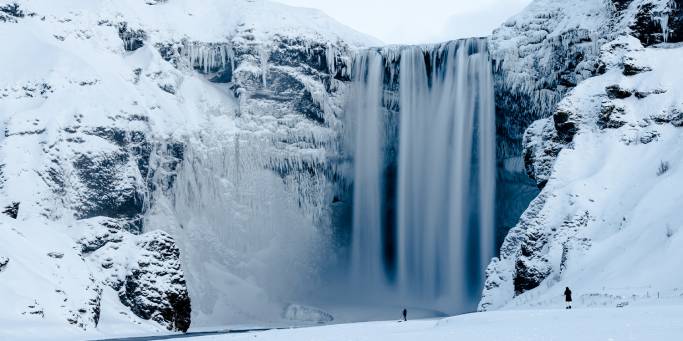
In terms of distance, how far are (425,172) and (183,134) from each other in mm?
19999

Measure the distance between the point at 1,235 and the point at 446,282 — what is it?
3713 cm

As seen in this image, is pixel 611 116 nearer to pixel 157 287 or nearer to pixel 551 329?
pixel 157 287

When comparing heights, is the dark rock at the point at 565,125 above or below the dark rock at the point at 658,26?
below

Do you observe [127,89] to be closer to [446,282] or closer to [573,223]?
[446,282]

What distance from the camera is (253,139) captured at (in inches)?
3000

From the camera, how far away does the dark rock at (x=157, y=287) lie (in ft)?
184

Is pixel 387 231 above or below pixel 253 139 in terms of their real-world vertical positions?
below

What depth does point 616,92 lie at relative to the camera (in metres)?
54.5

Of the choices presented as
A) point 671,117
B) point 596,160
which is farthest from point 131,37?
point 671,117

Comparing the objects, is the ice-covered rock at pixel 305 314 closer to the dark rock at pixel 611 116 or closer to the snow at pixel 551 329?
the dark rock at pixel 611 116

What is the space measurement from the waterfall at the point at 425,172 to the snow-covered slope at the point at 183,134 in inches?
132

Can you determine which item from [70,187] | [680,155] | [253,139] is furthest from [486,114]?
[70,187]

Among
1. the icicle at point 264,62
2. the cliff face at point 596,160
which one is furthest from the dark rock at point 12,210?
the cliff face at point 596,160

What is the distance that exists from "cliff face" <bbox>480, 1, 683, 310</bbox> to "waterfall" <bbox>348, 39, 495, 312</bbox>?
1157cm
